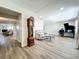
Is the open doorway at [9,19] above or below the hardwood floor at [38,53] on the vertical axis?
above

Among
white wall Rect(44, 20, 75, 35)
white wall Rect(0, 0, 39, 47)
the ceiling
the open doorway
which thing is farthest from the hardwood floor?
→ white wall Rect(44, 20, 75, 35)

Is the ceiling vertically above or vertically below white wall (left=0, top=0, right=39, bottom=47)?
above

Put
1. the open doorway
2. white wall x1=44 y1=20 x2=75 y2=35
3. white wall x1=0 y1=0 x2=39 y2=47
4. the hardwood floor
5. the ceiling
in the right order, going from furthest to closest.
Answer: white wall x1=44 y1=20 x2=75 y2=35 → the open doorway → the ceiling → white wall x1=0 y1=0 x2=39 y2=47 → the hardwood floor

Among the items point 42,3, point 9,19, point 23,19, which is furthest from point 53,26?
point 23,19

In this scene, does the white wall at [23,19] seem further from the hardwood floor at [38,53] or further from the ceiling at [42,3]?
the hardwood floor at [38,53]

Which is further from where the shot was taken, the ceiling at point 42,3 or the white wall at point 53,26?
the white wall at point 53,26

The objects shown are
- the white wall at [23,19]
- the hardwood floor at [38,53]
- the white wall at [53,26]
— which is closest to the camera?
the hardwood floor at [38,53]

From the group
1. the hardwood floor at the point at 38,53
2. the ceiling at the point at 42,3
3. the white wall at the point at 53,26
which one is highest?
the ceiling at the point at 42,3

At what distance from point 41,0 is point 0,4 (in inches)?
89.4

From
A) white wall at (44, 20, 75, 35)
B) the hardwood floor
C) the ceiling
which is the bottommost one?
the hardwood floor

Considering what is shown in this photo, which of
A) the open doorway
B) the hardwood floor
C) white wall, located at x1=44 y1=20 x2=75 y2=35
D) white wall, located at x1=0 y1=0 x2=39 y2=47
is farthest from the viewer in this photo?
white wall, located at x1=44 y1=20 x2=75 y2=35

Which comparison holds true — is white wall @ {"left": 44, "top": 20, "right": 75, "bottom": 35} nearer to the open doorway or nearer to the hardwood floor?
the open doorway

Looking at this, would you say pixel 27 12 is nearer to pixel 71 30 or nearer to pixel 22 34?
pixel 22 34

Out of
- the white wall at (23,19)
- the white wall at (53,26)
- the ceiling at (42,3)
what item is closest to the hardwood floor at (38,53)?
the white wall at (23,19)
